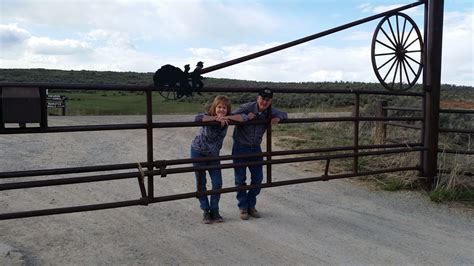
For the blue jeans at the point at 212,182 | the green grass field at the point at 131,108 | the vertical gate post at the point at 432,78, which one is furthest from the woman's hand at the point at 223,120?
the green grass field at the point at 131,108

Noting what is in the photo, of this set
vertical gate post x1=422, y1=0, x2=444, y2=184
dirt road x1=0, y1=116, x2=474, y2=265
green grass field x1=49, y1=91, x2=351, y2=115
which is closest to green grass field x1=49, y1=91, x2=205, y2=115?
green grass field x1=49, y1=91, x2=351, y2=115

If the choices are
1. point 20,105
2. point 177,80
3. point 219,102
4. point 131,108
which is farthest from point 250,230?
point 131,108

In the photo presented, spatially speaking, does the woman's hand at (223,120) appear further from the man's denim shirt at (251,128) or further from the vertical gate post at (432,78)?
the vertical gate post at (432,78)

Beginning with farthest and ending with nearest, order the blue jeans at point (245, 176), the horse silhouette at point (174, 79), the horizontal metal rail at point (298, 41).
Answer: the blue jeans at point (245, 176) < the horizontal metal rail at point (298, 41) < the horse silhouette at point (174, 79)

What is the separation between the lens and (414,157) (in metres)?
7.64

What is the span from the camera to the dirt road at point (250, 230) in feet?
14.8

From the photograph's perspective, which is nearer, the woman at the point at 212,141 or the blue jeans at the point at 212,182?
the woman at the point at 212,141

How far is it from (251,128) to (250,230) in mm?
1152

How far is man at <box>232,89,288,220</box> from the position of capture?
5.39m

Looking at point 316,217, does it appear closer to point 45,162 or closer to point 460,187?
point 460,187

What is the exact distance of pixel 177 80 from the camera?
4.72 m

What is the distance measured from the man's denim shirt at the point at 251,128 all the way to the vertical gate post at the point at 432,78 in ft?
8.56

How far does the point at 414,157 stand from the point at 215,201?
12.2 ft

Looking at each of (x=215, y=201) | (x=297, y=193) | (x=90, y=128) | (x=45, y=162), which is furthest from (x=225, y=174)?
(x=90, y=128)
